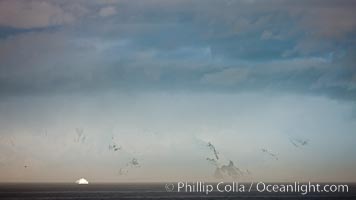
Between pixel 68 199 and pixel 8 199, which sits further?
pixel 68 199

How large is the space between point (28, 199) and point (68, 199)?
10.9 m

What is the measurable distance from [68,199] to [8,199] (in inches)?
581

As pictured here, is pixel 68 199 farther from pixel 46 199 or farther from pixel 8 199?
pixel 8 199

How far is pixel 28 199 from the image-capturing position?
12838cm

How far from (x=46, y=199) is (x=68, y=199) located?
18.6ft

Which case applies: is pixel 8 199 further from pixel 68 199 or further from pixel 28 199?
pixel 68 199

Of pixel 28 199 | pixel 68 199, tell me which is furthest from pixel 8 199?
pixel 68 199

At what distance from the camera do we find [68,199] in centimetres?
13600

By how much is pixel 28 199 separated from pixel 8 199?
4445 millimetres

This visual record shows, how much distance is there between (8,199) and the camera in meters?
128

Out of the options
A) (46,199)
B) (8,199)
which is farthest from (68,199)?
(8,199)
